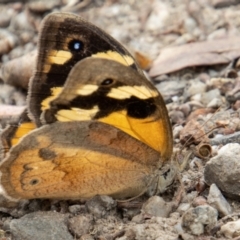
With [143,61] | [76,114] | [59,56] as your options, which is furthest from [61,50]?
[143,61]

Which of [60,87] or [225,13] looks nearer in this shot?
[60,87]

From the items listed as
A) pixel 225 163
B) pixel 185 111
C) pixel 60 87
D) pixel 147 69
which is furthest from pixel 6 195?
pixel 147 69

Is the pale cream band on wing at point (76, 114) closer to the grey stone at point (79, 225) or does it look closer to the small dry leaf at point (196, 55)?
the grey stone at point (79, 225)

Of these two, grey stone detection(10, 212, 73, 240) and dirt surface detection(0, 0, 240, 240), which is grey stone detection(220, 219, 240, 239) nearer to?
dirt surface detection(0, 0, 240, 240)

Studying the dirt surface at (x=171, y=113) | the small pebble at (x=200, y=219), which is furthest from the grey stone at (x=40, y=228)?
the small pebble at (x=200, y=219)

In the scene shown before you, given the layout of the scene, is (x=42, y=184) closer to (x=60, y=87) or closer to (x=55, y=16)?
(x=60, y=87)

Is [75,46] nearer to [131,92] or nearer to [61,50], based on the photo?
[61,50]

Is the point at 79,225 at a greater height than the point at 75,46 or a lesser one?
lesser
